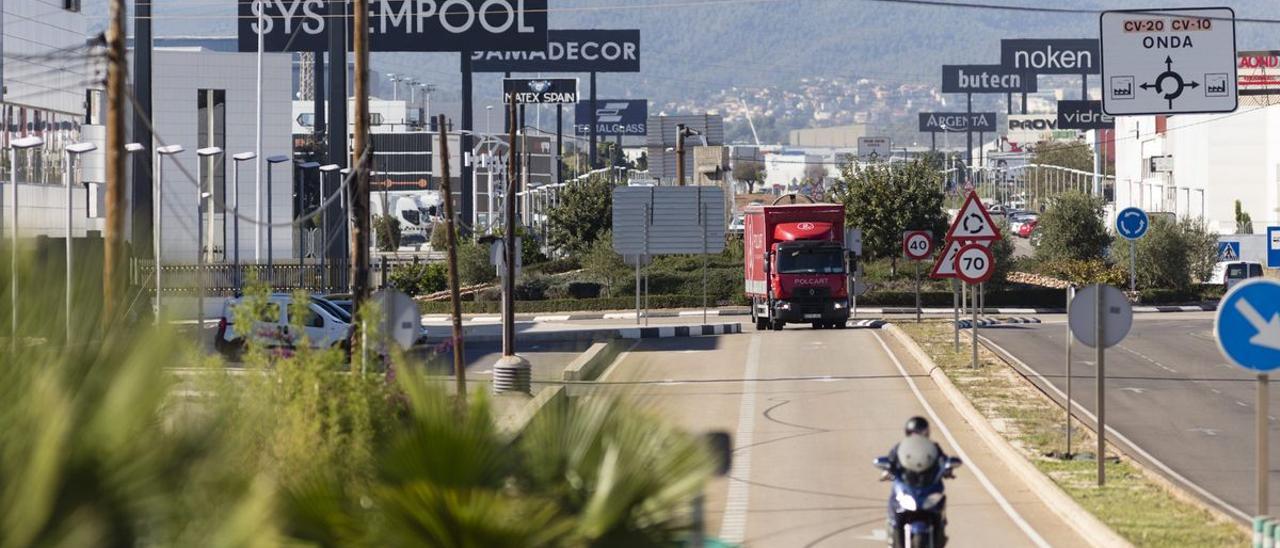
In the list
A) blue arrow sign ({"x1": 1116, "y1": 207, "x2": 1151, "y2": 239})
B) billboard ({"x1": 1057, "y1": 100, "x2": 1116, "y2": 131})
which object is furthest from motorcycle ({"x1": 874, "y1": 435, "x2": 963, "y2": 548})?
billboard ({"x1": 1057, "y1": 100, "x2": 1116, "y2": 131})

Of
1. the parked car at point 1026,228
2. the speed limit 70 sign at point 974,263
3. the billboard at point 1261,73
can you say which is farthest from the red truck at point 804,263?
the parked car at point 1026,228

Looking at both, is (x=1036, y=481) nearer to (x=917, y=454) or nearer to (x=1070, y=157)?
(x=917, y=454)

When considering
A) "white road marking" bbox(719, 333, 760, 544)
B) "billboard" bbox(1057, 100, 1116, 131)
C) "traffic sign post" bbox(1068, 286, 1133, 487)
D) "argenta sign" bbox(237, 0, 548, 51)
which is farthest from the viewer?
"billboard" bbox(1057, 100, 1116, 131)

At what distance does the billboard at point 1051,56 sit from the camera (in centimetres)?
17162

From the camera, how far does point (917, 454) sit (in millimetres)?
11039

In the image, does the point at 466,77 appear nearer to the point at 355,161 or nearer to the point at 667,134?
the point at 667,134

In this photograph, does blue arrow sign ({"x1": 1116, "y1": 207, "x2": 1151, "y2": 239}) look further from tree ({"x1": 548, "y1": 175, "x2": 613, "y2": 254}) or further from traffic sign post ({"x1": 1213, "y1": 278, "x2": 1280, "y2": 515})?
tree ({"x1": 548, "y1": 175, "x2": 613, "y2": 254})

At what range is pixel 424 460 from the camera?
4.66 meters

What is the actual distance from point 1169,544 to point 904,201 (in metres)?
51.4

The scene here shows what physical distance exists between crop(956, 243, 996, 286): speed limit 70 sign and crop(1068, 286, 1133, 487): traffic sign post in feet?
36.9

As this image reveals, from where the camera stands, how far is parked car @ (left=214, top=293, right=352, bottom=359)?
8383 millimetres

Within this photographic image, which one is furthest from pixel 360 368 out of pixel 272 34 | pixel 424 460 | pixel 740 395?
pixel 272 34

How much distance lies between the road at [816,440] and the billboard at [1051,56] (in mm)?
144223

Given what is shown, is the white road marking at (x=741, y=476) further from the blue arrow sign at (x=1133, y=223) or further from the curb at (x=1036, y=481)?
the blue arrow sign at (x=1133, y=223)
